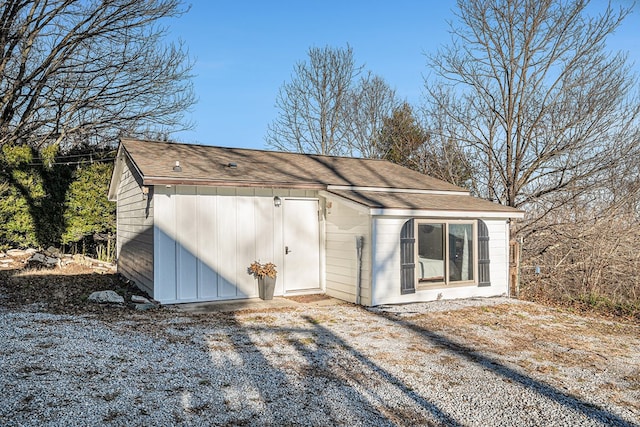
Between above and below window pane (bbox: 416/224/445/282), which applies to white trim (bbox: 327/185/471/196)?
above

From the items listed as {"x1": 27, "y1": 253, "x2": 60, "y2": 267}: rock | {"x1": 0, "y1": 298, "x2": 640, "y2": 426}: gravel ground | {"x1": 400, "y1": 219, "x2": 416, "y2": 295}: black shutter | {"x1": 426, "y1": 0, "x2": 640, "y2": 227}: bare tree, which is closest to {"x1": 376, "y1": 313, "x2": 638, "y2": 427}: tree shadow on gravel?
{"x1": 0, "y1": 298, "x2": 640, "y2": 426}: gravel ground

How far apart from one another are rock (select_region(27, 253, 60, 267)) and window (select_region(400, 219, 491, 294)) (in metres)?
9.74

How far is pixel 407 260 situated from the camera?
8.94 metres

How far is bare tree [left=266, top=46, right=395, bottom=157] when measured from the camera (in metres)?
23.9

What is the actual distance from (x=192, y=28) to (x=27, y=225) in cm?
830

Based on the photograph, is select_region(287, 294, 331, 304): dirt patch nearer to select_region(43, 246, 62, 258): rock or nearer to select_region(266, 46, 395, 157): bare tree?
select_region(43, 246, 62, 258): rock

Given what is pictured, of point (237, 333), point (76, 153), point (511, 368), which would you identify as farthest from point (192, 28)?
point (511, 368)

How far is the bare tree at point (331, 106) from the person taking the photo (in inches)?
942

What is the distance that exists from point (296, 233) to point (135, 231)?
11.9ft

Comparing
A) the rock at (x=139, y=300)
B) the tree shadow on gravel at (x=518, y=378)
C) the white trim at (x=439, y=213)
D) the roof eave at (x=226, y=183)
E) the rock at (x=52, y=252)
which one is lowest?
the tree shadow on gravel at (x=518, y=378)

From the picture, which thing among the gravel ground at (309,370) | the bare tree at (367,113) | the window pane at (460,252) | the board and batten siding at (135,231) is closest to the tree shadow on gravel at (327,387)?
the gravel ground at (309,370)

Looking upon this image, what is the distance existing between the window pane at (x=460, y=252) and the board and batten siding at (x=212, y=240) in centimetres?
Answer: 355

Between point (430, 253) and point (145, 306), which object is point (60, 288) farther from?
point (430, 253)

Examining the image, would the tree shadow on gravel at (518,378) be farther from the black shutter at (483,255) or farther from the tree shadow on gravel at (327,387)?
the black shutter at (483,255)
